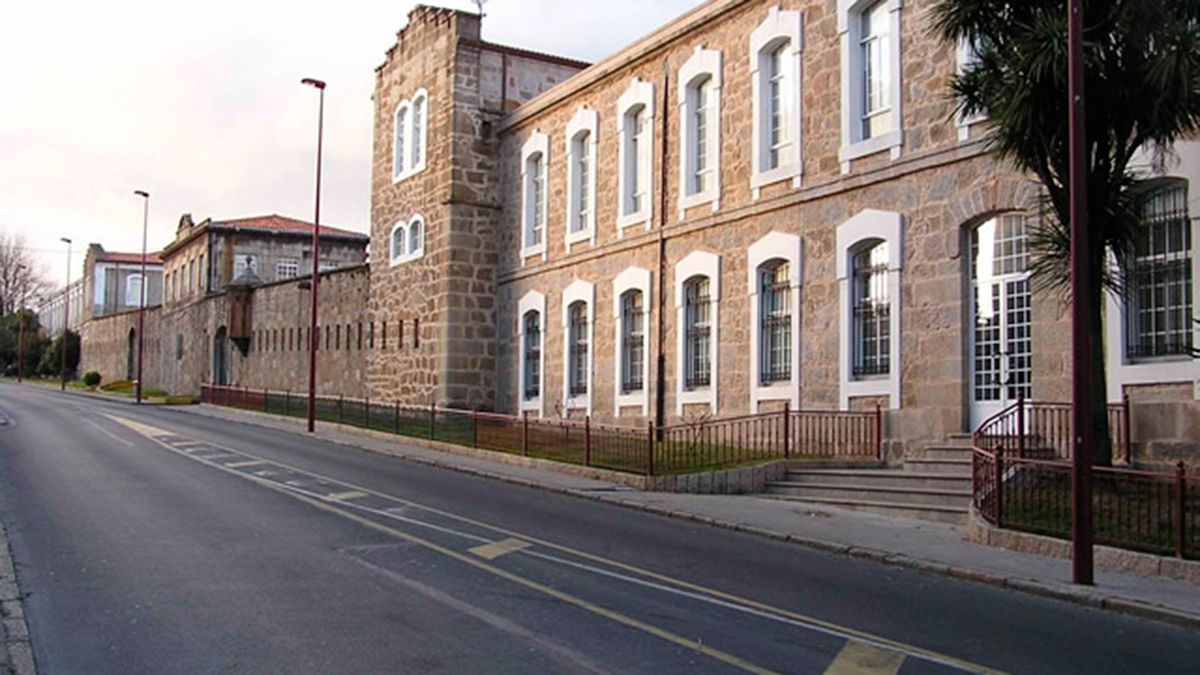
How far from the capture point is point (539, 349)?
33719 millimetres

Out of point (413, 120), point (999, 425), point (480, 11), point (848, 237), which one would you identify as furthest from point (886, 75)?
point (413, 120)

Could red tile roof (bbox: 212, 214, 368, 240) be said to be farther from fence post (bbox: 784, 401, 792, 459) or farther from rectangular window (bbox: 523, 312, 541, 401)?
fence post (bbox: 784, 401, 792, 459)

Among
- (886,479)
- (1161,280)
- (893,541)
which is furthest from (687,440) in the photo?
(1161,280)

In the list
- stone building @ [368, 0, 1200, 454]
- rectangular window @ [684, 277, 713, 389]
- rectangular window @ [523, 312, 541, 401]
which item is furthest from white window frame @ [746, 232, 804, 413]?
rectangular window @ [523, 312, 541, 401]

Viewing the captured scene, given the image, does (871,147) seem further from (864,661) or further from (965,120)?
(864,661)

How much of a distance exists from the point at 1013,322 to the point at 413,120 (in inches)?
1019

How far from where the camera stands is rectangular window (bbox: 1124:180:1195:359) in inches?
603

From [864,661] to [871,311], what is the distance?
1349 centimetres

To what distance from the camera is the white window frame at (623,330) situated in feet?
89.7

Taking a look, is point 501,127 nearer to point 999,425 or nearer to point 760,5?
point 760,5

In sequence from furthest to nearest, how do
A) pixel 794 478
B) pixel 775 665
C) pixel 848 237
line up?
pixel 848 237
pixel 794 478
pixel 775 665

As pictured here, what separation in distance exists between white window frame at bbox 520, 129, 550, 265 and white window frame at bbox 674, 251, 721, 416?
25.7ft

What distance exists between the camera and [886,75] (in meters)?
20.6

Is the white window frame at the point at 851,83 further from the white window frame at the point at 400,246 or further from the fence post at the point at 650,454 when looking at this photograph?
the white window frame at the point at 400,246
